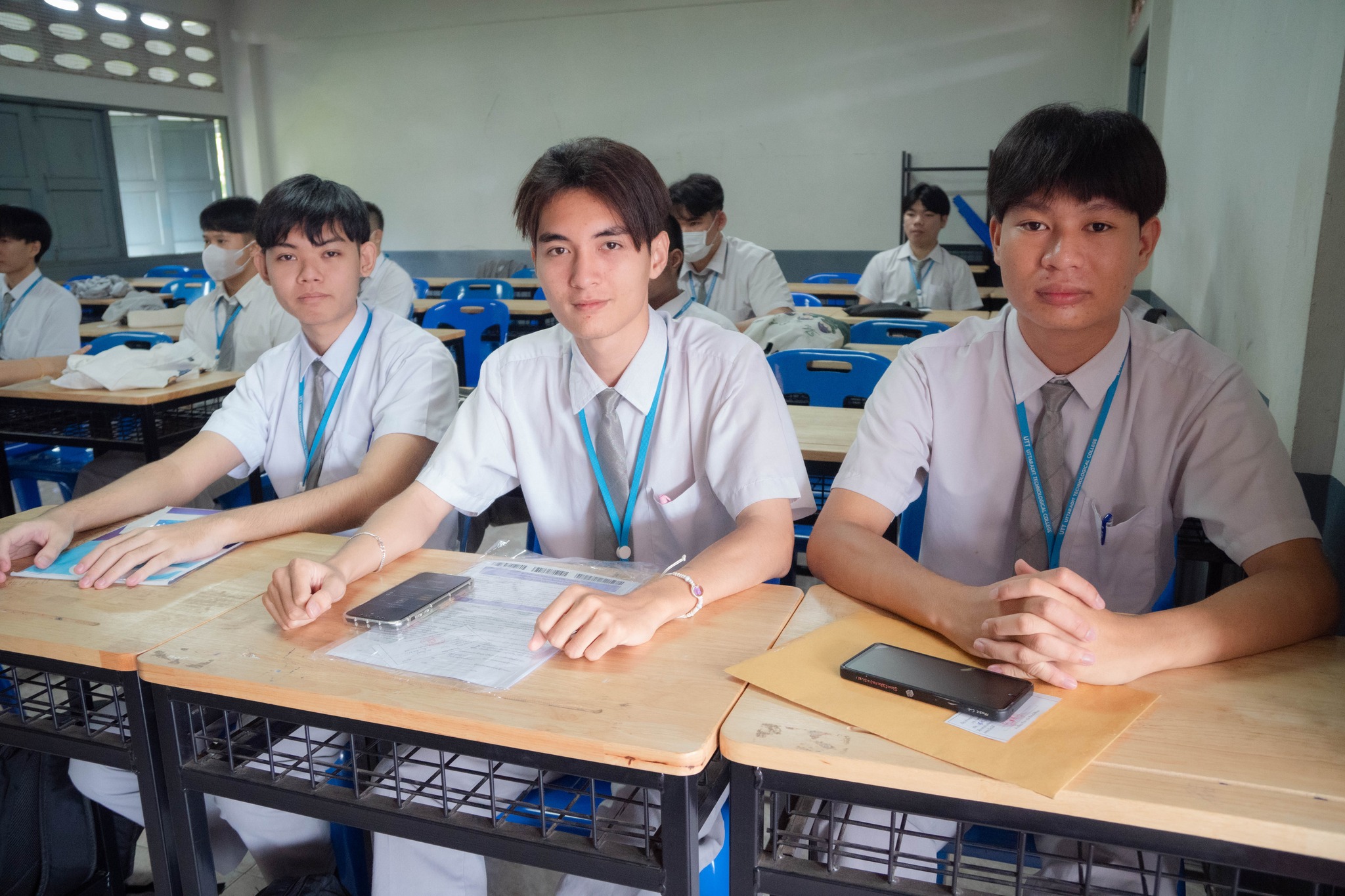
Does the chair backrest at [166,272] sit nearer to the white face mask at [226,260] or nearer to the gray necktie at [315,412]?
the white face mask at [226,260]

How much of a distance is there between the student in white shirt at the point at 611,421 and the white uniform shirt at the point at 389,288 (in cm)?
323

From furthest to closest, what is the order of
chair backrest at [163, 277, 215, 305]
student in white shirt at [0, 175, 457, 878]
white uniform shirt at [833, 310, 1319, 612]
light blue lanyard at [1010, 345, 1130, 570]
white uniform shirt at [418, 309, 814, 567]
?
chair backrest at [163, 277, 215, 305]
student in white shirt at [0, 175, 457, 878]
white uniform shirt at [418, 309, 814, 567]
light blue lanyard at [1010, 345, 1130, 570]
white uniform shirt at [833, 310, 1319, 612]

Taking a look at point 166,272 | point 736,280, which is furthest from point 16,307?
point 166,272

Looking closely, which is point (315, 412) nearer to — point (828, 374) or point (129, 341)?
point (828, 374)

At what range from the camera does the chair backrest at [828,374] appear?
2525 mm

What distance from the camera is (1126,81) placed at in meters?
6.36

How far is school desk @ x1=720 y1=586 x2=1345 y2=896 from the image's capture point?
0.70m

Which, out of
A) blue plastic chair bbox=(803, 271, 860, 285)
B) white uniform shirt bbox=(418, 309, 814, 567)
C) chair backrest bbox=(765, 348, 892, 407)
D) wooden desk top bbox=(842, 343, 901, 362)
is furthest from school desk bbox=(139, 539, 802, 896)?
blue plastic chair bbox=(803, 271, 860, 285)

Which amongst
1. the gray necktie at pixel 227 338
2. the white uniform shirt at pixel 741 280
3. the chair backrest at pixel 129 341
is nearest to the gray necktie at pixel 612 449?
Answer: the gray necktie at pixel 227 338

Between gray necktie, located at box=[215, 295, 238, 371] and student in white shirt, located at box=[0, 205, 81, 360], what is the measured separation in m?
0.97

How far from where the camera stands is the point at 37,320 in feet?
12.8

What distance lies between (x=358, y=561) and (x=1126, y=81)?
685cm

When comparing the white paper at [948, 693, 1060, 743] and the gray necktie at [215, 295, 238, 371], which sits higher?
the gray necktie at [215, 295, 238, 371]

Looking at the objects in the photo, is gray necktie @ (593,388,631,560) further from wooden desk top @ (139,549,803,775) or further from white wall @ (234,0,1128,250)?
white wall @ (234,0,1128,250)
